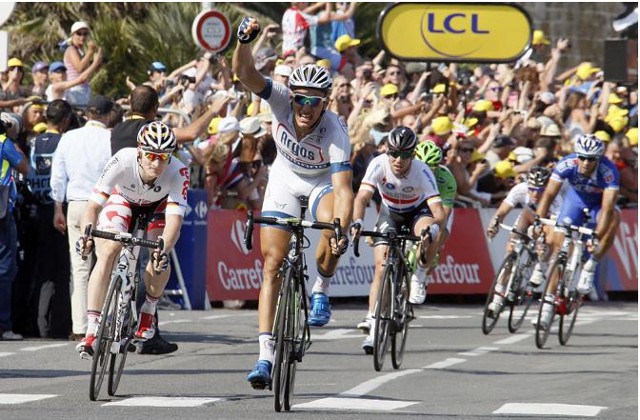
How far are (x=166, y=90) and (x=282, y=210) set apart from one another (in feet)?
33.3

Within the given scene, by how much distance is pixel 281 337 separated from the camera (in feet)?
34.5

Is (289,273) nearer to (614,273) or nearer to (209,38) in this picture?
(209,38)

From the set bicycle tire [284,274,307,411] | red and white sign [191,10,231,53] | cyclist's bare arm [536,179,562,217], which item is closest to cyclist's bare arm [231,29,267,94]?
bicycle tire [284,274,307,411]

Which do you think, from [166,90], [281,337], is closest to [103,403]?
[281,337]

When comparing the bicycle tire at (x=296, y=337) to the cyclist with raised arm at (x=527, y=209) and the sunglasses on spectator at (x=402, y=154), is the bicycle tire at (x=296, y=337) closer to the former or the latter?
the sunglasses on spectator at (x=402, y=154)

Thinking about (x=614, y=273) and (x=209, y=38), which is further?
(x=614, y=273)

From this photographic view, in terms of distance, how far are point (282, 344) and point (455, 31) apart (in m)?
14.8

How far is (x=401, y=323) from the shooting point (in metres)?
14.0

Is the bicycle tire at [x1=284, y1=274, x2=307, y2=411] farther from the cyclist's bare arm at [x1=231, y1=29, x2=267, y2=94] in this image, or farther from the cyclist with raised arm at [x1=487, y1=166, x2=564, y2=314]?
the cyclist with raised arm at [x1=487, y1=166, x2=564, y2=314]

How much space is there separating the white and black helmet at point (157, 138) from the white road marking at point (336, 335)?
5658 mm

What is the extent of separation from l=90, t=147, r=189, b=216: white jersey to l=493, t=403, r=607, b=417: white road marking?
8.27 feet

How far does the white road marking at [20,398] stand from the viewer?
35.4 ft

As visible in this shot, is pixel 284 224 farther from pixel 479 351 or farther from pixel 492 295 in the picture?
pixel 492 295

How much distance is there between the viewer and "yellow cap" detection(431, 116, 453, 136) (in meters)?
21.3
